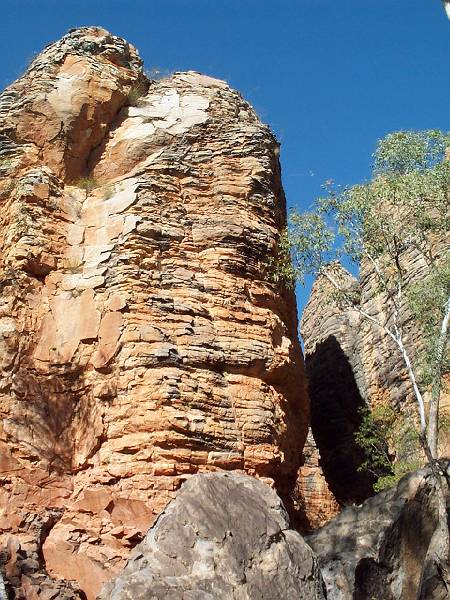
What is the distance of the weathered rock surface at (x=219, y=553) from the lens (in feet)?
35.6

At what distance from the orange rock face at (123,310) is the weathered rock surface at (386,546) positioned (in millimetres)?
1966

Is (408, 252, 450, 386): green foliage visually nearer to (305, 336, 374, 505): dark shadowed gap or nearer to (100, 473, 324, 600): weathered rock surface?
(100, 473, 324, 600): weathered rock surface

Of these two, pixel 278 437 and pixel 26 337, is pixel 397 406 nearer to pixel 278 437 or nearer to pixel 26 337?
pixel 278 437

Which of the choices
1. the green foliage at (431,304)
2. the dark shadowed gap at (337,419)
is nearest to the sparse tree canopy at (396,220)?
the green foliage at (431,304)

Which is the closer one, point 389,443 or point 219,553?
point 219,553

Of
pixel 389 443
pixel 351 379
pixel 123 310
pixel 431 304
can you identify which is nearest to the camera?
pixel 123 310

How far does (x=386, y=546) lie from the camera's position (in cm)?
1412

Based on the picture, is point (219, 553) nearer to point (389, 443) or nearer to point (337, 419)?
point (389, 443)

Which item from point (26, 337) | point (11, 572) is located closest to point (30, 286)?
point (26, 337)

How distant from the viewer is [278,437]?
16.1 meters

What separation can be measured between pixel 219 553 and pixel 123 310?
6.42 metres

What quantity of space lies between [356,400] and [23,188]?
18497mm

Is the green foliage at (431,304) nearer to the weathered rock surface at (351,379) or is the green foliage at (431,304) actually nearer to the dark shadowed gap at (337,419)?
the weathered rock surface at (351,379)

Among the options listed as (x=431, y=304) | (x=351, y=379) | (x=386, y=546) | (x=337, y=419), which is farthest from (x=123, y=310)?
(x=351, y=379)
